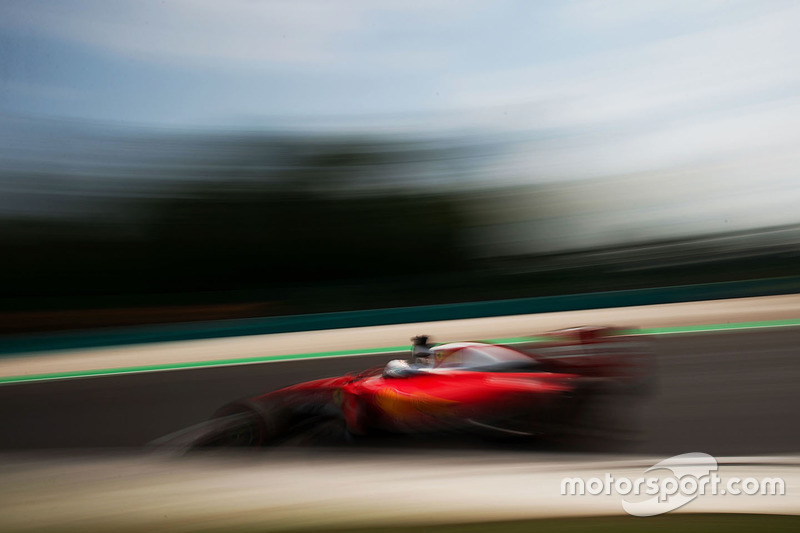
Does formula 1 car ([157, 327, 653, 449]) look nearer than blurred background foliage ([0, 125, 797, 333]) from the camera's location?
Yes

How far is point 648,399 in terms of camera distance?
4.17 metres

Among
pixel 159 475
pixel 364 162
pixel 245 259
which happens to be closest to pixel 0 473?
pixel 159 475

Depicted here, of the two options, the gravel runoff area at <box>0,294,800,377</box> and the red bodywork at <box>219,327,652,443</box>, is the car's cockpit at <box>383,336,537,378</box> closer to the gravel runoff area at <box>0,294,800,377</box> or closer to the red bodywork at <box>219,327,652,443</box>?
the red bodywork at <box>219,327,652,443</box>

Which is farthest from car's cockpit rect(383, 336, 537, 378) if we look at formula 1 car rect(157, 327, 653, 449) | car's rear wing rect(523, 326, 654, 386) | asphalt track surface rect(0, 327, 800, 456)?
asphalt track surface rect(0, 327, 800, 456)

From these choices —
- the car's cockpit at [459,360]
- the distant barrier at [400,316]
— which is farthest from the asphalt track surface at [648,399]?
the distant barrier at [400,316]

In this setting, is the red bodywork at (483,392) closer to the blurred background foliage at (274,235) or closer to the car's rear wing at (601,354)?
the car's rear wing at (601,354)

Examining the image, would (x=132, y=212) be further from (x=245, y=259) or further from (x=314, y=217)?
(x=314, y=217)

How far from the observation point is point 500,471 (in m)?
3.23

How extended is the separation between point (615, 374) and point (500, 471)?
818 mm

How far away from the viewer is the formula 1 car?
3.37 m
